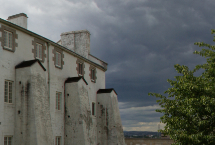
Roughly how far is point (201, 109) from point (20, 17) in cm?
1697

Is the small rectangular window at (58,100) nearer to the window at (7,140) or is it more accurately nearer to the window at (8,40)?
the window at (7,140)

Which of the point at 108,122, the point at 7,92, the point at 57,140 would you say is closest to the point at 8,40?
the point at 7,92

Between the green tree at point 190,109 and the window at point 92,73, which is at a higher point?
the window at point 92,73

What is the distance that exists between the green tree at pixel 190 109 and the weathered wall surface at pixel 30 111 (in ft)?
25.3

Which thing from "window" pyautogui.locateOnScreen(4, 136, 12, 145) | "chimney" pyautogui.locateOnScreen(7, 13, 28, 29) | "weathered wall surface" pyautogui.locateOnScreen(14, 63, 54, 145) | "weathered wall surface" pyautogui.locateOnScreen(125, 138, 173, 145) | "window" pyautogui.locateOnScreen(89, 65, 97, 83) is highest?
"chimney" pyautogui.locateOnScreen(7, 13, 28, 29)

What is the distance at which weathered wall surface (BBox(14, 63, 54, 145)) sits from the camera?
1897 cm

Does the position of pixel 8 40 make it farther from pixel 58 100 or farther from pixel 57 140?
pixel 57 140

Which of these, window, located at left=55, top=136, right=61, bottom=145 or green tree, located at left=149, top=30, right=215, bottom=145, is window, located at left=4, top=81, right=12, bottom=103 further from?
green tree, located at left=149, top=30, right=215, bottom=145

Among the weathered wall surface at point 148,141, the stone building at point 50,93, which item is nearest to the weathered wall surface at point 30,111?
the stone building at point 50,93

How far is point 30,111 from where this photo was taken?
63.1 feet

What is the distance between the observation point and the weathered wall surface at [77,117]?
25.2 meters

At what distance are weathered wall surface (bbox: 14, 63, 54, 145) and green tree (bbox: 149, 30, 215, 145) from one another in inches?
303

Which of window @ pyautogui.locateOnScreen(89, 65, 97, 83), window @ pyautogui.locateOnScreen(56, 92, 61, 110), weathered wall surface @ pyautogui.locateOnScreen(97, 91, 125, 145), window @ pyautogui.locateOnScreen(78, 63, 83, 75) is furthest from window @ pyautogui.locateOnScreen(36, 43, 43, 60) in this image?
weathered wall surface @ pyautogui.locateOnScreen(97, 91, 125, 145)

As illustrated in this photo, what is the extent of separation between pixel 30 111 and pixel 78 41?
17904 millimetres
